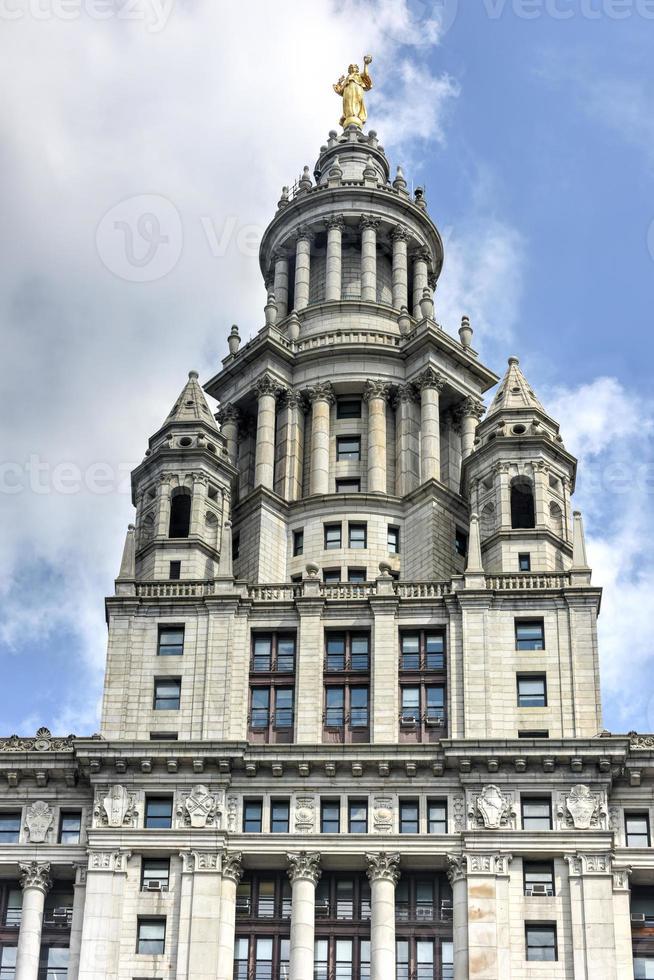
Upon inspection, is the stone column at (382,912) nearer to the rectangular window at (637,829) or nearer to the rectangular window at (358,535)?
the rectangular window at (637,829)

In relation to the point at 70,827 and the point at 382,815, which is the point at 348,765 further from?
the point at 70,827

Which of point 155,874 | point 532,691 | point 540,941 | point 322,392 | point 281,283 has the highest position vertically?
point 281,283

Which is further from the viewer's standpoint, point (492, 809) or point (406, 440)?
point (406, 440)

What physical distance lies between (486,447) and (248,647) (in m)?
18.9

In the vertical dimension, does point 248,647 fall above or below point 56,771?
above

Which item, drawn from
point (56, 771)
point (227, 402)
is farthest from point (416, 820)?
point (227, 402)

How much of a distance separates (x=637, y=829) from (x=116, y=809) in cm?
2371

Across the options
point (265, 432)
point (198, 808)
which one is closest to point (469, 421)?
point (265, 432)

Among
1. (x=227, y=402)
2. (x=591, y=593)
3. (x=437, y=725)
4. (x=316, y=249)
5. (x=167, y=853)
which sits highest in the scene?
(x=316, y=249)

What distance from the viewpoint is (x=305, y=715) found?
90.8 m

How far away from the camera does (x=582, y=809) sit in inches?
3401

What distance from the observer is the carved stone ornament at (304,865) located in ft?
284

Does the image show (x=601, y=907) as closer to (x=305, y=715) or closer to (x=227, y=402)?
(x=305, y=715)

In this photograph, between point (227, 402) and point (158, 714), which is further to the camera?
point (227, 402)
